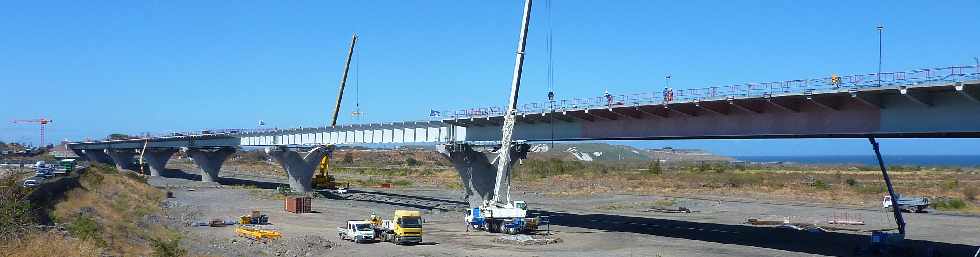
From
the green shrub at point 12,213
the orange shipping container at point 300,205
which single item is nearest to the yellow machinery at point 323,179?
the orange shipping container at point 300,205

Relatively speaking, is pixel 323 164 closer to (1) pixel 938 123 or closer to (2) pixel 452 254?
(2) pixel 452 254

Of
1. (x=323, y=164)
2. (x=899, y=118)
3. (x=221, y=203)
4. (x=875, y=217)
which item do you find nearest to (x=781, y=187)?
(x=875, y=217)

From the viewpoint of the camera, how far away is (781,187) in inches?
4385

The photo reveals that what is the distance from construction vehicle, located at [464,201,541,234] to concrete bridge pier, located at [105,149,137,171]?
111 m

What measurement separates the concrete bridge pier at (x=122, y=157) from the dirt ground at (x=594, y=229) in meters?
63.2

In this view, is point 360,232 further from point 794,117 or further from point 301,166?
point 301,166

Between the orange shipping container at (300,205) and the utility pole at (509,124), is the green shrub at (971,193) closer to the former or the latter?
the utility pole at (509,124)

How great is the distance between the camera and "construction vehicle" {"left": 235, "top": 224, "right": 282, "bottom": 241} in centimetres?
4669

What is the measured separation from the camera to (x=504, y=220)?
50281 mm

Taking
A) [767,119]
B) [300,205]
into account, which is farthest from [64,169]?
[767,119]

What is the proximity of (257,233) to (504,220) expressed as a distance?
43.1 ft

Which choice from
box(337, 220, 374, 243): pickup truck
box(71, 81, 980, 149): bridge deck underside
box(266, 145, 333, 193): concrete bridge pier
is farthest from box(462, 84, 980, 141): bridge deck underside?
box(266, 145, 333, 193): concrete bridge pier

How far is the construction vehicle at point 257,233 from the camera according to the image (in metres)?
46.7

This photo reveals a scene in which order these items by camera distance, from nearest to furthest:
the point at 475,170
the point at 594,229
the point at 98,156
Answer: the point at 594,229
the point at 475,170
the point at 98,156
